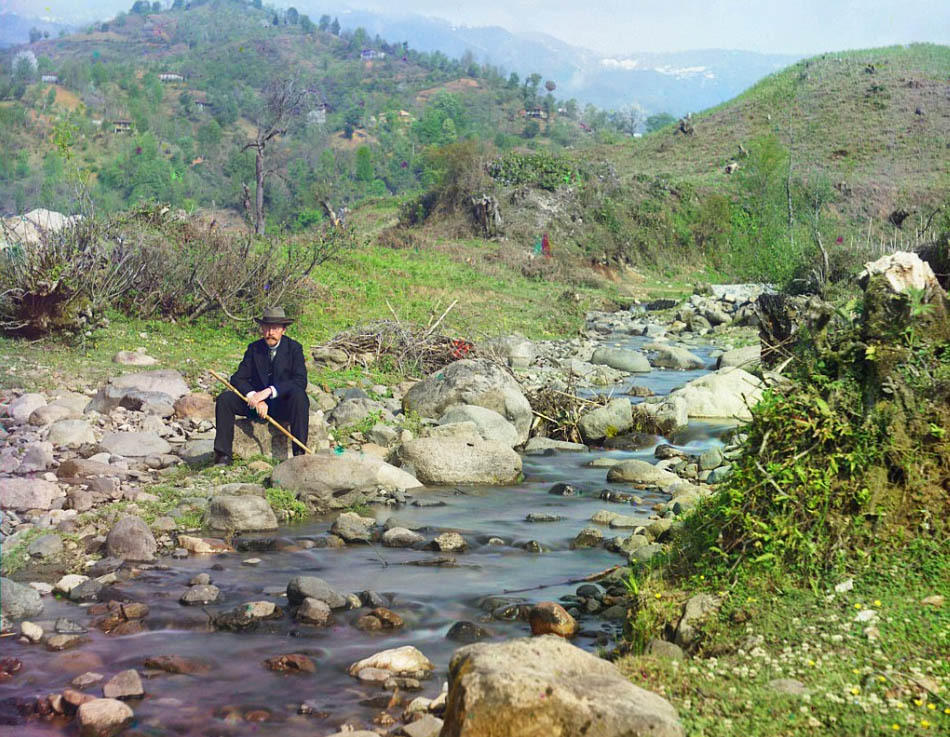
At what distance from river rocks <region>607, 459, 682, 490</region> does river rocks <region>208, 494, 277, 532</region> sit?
390cm

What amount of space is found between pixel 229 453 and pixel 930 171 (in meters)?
47.3

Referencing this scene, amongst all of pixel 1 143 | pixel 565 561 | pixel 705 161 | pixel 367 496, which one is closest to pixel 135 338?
pixel 367 496

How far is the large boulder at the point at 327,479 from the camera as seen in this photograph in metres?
8.30

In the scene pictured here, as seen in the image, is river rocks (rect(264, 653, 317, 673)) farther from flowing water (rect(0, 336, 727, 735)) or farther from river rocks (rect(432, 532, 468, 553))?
river rocks (rect(432, 532, 468, 553))

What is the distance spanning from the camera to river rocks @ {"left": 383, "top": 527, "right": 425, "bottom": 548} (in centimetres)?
757

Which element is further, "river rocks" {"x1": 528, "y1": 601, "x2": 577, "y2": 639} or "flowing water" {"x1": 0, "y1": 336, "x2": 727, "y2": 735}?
"river rocks" {"x1": 528, "y1": 601, "x2": 577, "y2": 639}

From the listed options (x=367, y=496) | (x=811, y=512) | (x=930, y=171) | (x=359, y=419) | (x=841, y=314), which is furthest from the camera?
(x=930, y=171)

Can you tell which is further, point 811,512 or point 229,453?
point 229,453

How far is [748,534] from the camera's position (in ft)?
15.9

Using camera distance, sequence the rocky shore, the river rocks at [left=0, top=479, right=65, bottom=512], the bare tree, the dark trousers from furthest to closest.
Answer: the bare tree → the dark trousers → the river rocks at [left=0, top=479, right=65, bottom=512] → the rocky shore

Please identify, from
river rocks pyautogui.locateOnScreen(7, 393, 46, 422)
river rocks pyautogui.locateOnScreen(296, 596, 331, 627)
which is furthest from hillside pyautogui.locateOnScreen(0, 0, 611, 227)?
river rocks pyautogui.locateOnScreen(296, 596, 331, 627)

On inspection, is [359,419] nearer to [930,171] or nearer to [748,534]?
[748,534]

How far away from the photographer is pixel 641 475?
9.93 m

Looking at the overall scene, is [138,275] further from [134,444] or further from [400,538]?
[400,538]
